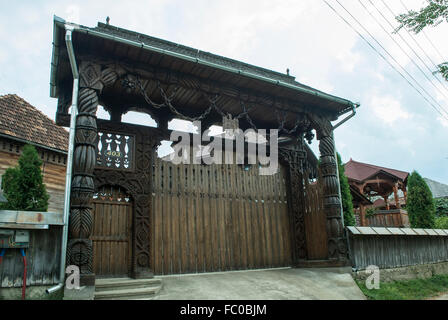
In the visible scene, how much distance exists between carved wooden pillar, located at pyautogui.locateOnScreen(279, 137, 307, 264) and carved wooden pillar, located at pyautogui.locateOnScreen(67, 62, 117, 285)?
5.40m

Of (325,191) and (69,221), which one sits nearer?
(69,221)

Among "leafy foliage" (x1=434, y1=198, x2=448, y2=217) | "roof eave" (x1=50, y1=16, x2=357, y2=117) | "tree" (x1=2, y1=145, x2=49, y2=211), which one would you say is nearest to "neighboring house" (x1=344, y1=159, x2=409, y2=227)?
"leafy foliage" (x1=434, y1=198, x2=448, y2=217)

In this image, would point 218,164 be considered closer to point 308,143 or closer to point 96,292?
point 308,143

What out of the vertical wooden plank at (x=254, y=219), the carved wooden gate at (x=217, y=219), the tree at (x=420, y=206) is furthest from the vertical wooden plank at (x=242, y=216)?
the tree at (x=420, y=206)

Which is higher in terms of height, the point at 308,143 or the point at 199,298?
the point at 308,143

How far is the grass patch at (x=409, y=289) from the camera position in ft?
22.7

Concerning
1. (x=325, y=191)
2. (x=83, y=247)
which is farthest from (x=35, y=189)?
(x=325, y=191)

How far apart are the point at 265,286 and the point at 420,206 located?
871 centimetres

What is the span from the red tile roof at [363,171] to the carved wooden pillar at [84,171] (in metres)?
16.8

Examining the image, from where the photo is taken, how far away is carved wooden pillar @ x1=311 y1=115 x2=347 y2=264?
7.86m

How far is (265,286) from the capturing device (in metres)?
6.63

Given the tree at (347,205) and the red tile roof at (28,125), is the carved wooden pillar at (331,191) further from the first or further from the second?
the red tile roof at (28,125)

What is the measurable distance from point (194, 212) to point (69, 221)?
3.35 metres

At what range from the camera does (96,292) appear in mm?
5656
